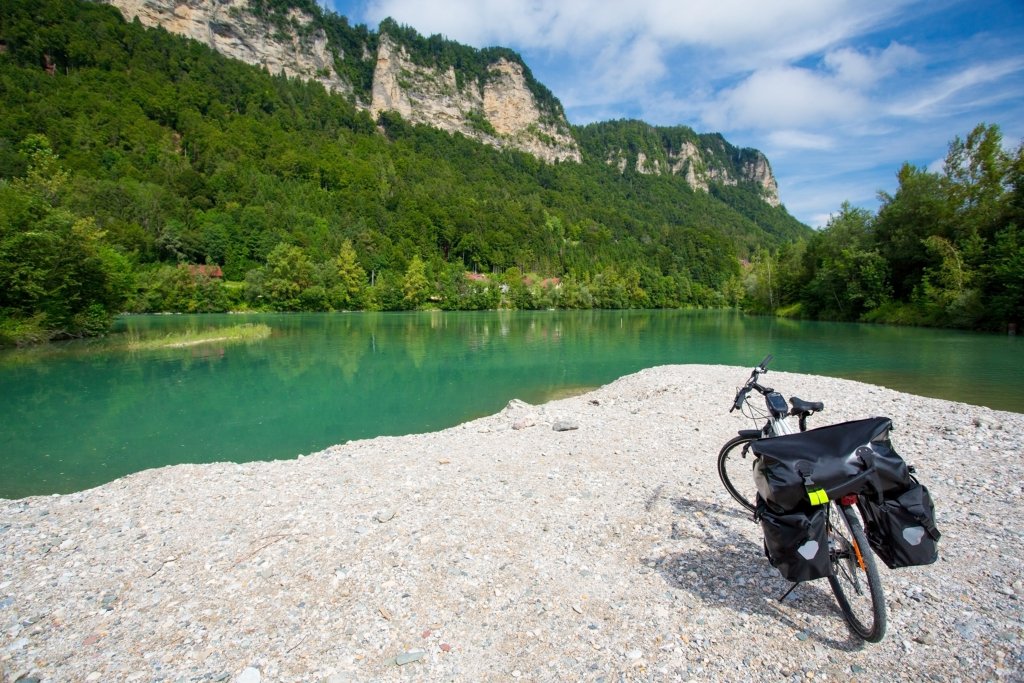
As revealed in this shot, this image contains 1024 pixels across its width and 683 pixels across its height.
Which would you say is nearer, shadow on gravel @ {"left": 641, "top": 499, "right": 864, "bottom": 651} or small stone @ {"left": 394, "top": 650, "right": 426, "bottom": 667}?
small stone @ {"left": 394, "top": 650, "right": 426, "bottom": 667}

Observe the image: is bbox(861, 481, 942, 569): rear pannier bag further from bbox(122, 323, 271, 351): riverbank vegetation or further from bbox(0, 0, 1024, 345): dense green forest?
bbox(0, 0, 1024, 345): dense green forest

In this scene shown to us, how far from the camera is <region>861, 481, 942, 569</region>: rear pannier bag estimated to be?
9.93ft

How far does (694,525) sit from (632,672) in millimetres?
2251

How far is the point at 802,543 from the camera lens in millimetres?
3150

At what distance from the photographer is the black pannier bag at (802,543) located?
312 cm

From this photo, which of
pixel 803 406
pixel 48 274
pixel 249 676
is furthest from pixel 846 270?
pixel 48 274

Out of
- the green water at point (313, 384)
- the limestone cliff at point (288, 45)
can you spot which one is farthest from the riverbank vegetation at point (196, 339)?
the limestone cliff at point (288, 45)

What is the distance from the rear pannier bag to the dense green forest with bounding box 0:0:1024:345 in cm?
4124

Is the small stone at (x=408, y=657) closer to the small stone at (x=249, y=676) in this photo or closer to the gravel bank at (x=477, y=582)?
the gravel bank at (x=477, y=582)

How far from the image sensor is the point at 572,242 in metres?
145

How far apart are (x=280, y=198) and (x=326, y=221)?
45.4 feet

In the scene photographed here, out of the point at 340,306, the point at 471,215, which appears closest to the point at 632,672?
the point at 340,306

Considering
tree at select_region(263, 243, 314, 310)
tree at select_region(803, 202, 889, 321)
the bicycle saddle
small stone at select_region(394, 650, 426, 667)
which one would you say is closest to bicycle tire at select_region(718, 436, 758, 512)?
the bicycle saddle

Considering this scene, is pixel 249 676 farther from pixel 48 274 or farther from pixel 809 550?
pixel 48 274
